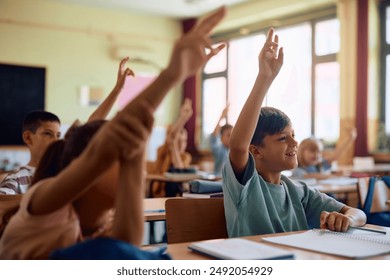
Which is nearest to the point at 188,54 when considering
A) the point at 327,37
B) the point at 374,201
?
the point at 374,201

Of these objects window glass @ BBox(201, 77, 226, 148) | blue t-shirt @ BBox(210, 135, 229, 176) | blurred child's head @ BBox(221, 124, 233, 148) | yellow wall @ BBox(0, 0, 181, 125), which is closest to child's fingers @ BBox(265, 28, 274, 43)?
blurred child's head @ BBox(221, 124, 233, 148)

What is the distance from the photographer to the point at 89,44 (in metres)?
7.85

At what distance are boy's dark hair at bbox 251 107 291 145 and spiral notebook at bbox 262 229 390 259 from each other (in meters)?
0.41

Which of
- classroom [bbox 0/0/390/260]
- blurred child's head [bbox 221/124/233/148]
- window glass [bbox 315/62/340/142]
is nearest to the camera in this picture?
blurred child's head [bbox 221/124/233/148]

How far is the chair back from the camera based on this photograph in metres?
2.49

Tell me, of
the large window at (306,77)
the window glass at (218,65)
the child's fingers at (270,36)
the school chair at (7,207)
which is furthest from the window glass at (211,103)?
the child's fingers at (270,36)

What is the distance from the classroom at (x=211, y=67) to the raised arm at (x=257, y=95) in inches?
111

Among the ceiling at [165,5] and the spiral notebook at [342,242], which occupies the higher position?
the ceiling at [165,5]

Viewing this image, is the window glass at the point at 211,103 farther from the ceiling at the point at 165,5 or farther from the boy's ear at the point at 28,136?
the boy's ear at the point at 28,136

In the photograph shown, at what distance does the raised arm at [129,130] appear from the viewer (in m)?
0.83

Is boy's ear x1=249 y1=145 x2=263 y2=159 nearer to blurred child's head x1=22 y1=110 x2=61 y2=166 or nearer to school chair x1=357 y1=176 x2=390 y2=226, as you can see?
school chair x1=357 y1=176 x2=390 y2=226

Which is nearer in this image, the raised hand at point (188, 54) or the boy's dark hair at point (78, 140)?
the raised hand at point (188, 54)

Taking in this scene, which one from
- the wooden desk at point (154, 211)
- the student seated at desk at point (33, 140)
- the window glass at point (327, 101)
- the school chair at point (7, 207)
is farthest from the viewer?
the window glass at point (327, 101)
